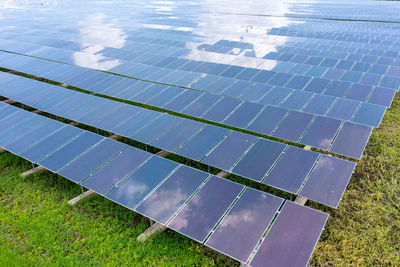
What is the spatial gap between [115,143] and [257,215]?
5.98 metres

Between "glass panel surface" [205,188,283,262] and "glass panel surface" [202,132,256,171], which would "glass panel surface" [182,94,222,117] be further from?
"glass panel surface" [205,188,283,262]

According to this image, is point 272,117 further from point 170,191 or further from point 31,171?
point 31,171

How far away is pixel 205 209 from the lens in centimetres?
818

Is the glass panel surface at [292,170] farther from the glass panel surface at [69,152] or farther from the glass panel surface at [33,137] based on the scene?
the glass panel surface at [33,137]

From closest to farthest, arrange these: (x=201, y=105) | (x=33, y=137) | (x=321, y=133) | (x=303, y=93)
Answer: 1. (x=321, y=133)
2. (x=33, y=137)
3. (x=201, y=105)
4. (x=303, y=93)

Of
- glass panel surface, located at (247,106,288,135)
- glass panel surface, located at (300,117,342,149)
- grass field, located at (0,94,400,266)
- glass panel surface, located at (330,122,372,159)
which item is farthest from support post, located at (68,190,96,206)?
glass panel surface, located at (330,122,372,159)

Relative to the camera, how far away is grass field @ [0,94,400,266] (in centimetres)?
807

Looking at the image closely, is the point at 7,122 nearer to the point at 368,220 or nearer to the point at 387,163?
the point at 368,220

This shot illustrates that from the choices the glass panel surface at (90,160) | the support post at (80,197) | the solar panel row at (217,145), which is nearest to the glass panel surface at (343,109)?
the solar panel row at (217,145)

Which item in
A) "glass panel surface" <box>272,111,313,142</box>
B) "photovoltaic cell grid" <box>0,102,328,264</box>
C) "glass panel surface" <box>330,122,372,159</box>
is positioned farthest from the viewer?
"glass panel surface" <box>272,111,313,142</box>

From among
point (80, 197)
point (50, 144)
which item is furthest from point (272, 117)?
point (50, 144)

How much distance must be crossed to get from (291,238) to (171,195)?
11.5ft

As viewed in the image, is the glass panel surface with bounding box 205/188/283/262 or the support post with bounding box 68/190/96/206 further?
the support post with bounding box 68/190/96/206

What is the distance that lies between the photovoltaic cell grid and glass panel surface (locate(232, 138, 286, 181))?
740 millimetres
